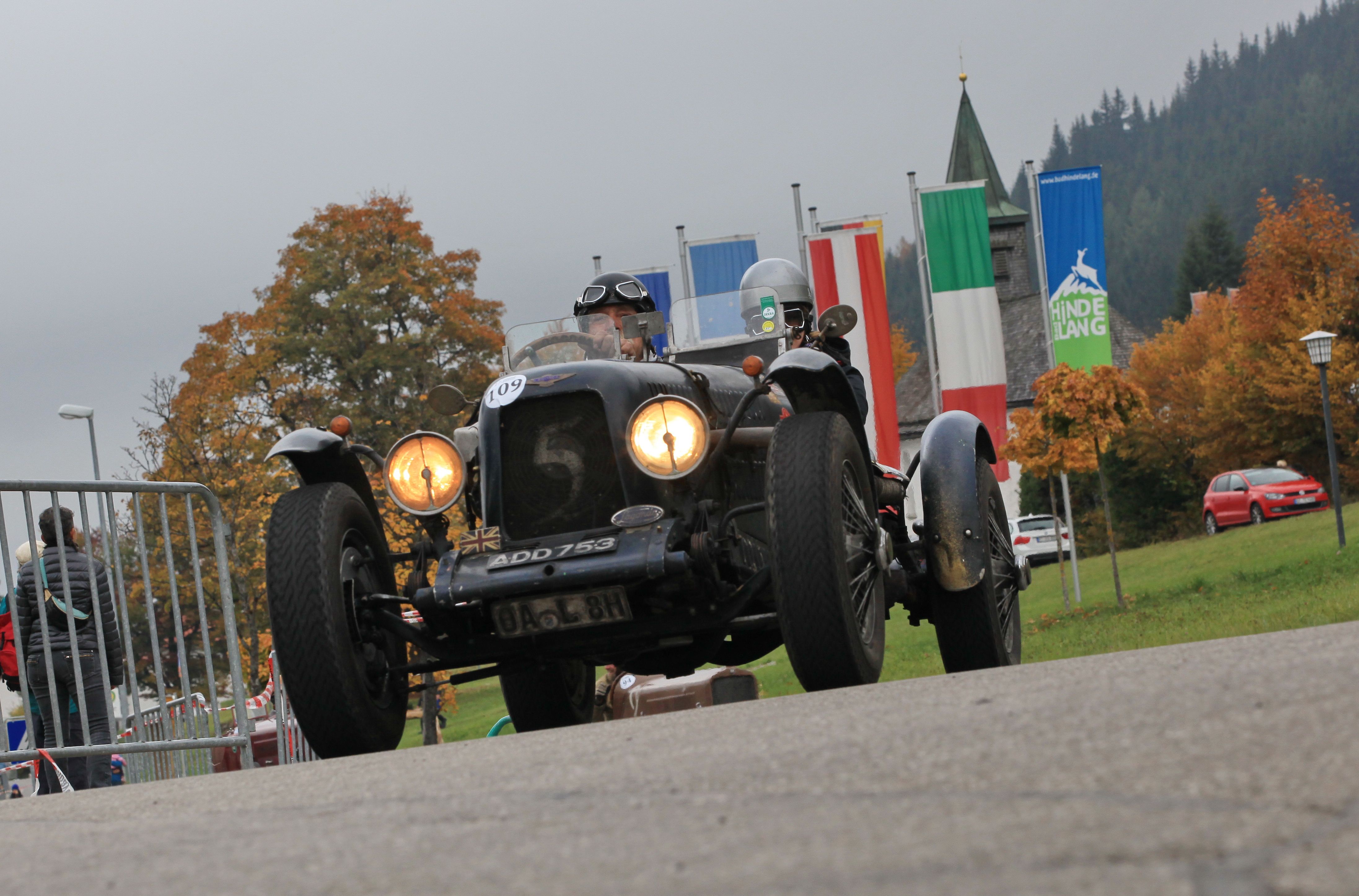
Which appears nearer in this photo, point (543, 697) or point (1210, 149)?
point (543, 697)

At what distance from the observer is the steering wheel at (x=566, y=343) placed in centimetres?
645

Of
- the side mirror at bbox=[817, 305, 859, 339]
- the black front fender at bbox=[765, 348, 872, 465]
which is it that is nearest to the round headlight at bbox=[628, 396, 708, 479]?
the black front fender at bbox=[765, 348, 872, 465]

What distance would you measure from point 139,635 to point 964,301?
69.2ft

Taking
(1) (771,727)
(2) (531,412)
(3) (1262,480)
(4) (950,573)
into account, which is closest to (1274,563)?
(3) (1262,480)

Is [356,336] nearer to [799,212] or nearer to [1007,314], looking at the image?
[799,212]

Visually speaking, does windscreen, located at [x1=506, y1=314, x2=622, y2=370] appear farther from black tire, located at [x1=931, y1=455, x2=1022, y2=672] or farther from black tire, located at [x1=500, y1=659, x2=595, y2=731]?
black tire, located at [x1=931, y1=455, x2=1022, y2=672]

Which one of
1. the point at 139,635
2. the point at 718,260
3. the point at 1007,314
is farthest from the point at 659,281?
the point at 1007,314

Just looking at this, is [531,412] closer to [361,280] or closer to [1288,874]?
[1288,874]

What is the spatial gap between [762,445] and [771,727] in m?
2.56

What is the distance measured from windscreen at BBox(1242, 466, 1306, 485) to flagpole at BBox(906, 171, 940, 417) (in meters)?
13.3

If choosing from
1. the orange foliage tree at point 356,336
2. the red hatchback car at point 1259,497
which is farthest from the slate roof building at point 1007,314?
the orange foliage tree at point 356,336

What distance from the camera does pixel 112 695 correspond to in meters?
7.20

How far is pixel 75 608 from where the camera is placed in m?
7.22

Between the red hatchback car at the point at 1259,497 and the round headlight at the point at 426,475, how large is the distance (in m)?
34.0
